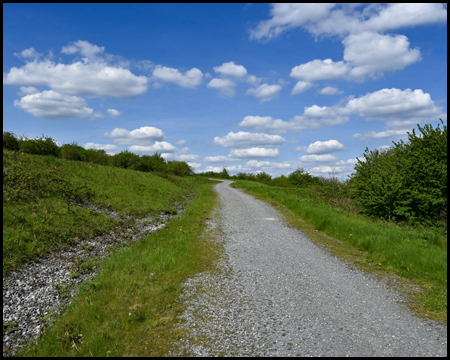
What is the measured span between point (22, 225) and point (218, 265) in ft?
29.2

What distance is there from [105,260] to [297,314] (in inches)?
315

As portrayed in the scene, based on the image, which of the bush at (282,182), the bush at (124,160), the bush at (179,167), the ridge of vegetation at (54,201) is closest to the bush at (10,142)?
the ridge of vegetation at (54,201)

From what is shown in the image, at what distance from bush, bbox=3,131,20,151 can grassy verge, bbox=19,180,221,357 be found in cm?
2585

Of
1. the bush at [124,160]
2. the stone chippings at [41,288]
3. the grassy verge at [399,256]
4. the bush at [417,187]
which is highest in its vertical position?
the bush at [124,160]

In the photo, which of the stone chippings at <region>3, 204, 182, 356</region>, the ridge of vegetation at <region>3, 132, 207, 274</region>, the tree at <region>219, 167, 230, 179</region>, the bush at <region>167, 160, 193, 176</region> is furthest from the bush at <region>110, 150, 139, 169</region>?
the tree at <region>219, 167, 230, 179</region>

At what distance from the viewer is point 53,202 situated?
15219mm

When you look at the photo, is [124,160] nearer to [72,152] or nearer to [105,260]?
[72,152]

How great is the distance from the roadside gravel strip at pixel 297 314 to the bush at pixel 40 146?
31.7 meters

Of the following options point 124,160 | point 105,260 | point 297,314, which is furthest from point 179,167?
point 297,314

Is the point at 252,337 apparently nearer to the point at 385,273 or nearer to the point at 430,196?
the point at 385,273

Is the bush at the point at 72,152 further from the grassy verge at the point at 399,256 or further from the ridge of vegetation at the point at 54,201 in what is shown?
the grassy verge at the point at 399,256

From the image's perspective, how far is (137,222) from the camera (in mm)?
17672

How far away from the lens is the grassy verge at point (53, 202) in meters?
10.9

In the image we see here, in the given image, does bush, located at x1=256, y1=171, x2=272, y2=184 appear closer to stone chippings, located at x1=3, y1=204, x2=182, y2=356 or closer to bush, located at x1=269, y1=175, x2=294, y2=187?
bush, located at x1=269, y1=175, x2=294, y2=187
